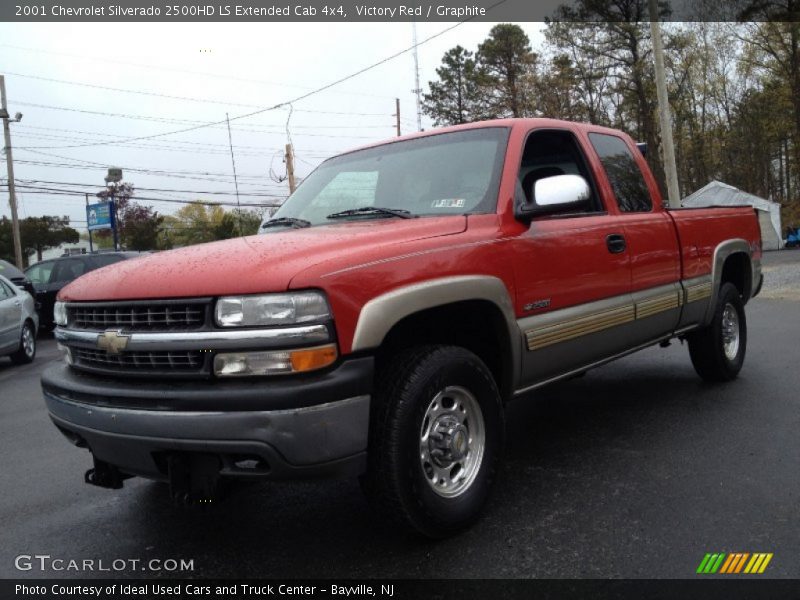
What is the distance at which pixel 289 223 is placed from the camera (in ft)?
13.1

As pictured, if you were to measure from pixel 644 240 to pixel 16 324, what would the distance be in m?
8.73

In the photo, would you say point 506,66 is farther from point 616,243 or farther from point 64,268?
point 616,243

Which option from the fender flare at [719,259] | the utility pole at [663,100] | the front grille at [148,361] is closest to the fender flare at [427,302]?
the front grille at [148,361]

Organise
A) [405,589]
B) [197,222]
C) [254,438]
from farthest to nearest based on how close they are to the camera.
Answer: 1. [197,222]
2. [405,589]
3. [254,438]

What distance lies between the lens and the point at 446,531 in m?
2.97

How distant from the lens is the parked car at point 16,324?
933 cm

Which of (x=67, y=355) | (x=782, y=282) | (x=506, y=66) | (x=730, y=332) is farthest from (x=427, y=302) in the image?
(x=506, y=66)

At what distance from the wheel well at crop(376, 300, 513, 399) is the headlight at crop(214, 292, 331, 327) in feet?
1.61

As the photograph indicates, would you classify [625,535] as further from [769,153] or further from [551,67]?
[769,153]

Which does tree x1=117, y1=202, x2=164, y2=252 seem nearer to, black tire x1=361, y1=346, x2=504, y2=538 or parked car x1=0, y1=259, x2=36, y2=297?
parked car x1=0, y1=259, x2=36, y2=297

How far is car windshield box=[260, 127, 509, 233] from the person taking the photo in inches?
143

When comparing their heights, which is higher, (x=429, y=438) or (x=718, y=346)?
(x=429, y=438)

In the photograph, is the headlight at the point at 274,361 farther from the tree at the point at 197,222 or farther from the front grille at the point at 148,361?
the tree at the point at 197,222

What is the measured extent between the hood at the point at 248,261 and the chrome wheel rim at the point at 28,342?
25.1 feet
